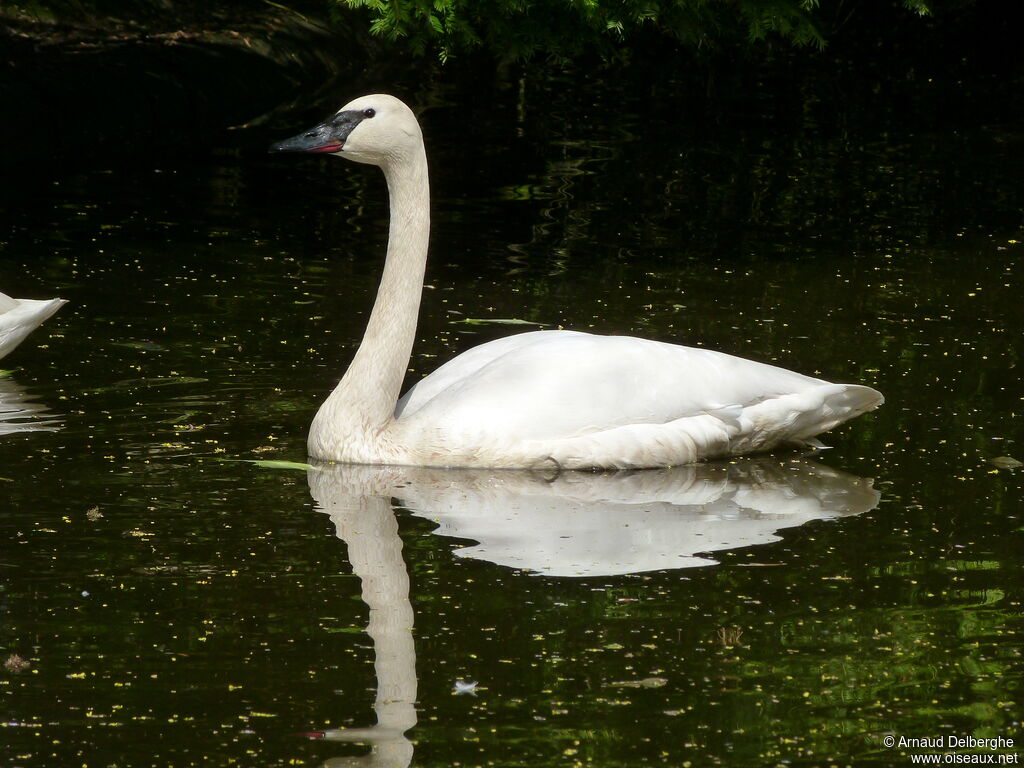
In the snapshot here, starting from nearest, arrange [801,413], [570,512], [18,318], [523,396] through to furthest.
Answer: [570,512] < [523,396] < [801,413] < [18,318]

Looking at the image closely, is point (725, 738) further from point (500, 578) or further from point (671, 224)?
point (671, 224)

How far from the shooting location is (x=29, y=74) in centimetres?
1716

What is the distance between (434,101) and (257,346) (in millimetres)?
11564

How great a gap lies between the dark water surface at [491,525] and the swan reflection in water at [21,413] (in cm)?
3

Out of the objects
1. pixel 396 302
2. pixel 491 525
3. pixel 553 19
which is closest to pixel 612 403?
pixel 491 525

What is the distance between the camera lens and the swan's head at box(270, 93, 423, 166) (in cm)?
775

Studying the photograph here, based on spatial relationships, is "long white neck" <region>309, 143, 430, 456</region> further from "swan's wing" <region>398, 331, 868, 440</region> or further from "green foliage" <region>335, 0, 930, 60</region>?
"green foliage" <region>335, 0, 930, 60</region>

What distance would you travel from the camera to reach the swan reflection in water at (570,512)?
Result: 6.32m

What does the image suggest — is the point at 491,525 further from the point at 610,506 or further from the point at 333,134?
the point at 333,134

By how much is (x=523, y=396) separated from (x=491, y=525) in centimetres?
85

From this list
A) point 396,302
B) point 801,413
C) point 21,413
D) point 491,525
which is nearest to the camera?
point 491,525

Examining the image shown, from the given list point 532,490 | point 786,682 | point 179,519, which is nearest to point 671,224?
point 532,490

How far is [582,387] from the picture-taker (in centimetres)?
750

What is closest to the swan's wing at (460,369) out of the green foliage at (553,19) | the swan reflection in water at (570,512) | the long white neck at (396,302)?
the long white neck at (396,302)
